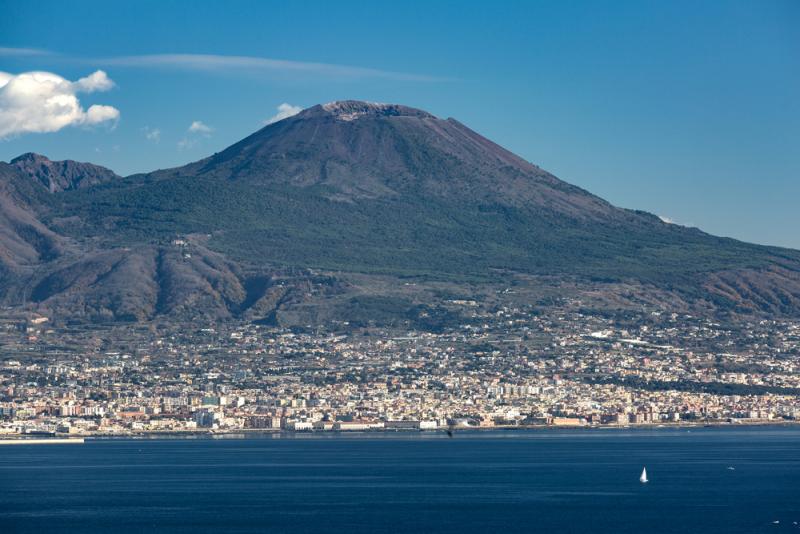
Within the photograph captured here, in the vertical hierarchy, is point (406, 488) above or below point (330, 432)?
below

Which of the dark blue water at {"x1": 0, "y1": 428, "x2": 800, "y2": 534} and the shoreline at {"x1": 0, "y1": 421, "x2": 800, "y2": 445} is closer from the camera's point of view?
the dark blue water at {"x1": 0, "y1": 428, "x2": 800, "y2": 534}

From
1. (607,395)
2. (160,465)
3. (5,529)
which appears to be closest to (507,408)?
(607,395)

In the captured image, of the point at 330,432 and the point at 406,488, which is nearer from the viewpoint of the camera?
the point at 406,488

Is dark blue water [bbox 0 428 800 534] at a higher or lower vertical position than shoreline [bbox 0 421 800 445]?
lower

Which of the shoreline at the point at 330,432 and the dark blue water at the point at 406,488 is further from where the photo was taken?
the shoreline at the point at 330,432

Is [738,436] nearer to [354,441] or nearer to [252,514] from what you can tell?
[354,441]

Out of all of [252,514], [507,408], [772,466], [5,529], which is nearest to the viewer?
[5,529]

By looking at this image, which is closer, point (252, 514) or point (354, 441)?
point (252, 514)

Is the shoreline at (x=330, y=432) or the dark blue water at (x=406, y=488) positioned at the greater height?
the shoreline at (x=330, y=432)
